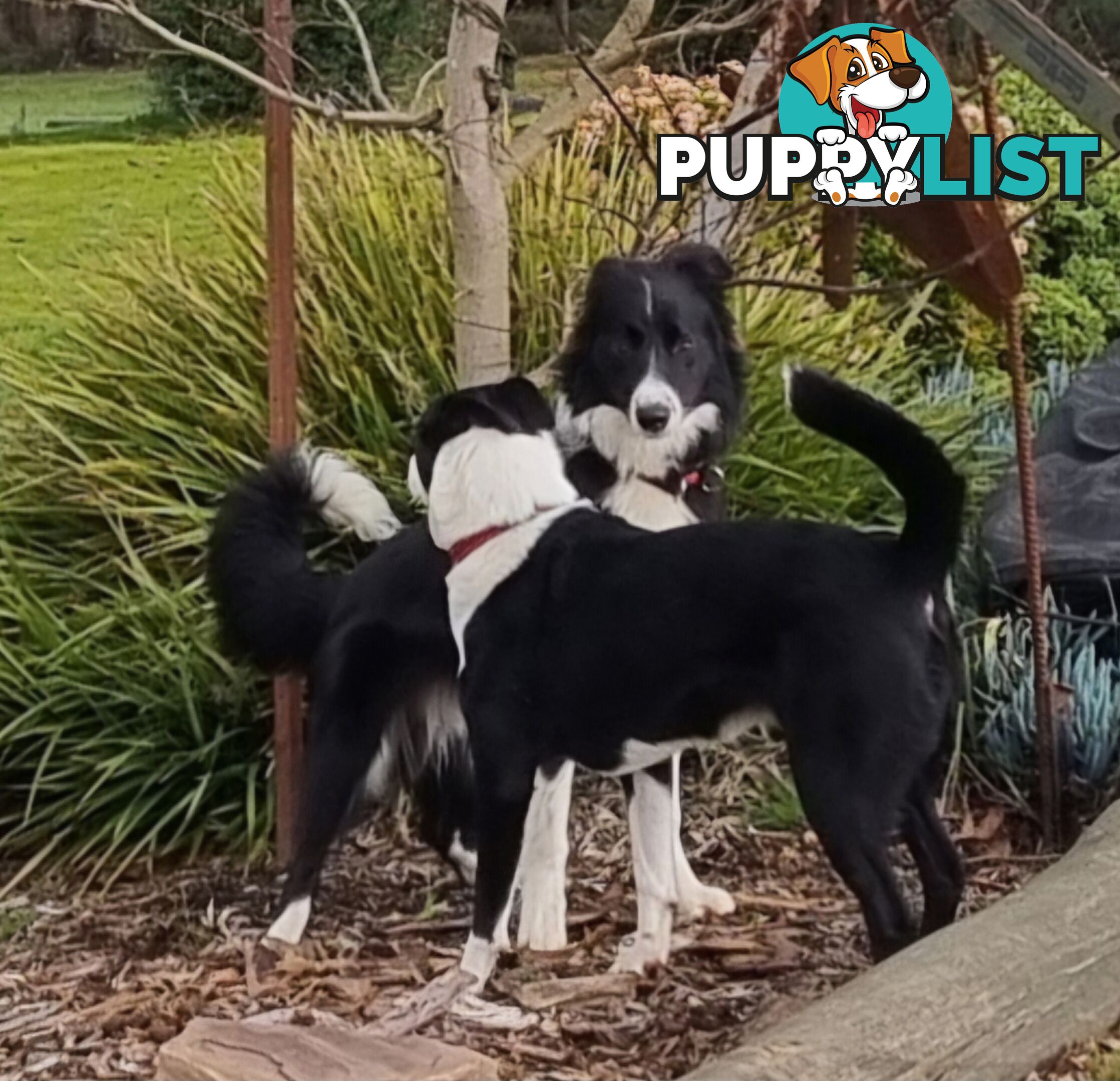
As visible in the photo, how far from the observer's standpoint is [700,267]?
371 cm

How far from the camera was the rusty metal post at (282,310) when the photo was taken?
13.5ft

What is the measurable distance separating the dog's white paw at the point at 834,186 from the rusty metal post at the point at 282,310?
1296 mm

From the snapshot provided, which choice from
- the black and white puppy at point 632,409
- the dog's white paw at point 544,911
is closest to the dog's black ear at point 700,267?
the black and white puppy at point 632,409

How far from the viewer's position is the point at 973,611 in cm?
526

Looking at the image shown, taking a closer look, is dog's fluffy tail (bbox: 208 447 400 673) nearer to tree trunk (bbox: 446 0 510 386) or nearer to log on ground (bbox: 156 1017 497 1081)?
tree trunk (bbox: 446 0 510 386)

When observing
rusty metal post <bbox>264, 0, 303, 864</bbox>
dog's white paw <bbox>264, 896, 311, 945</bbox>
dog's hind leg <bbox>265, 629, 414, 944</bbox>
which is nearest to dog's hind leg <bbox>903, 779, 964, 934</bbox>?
dog's hind leg <bbox>265, 629, 414, 944</bbox>

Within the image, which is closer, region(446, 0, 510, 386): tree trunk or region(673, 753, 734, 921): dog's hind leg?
region(673, 753, 734, 921): dog's hind leg

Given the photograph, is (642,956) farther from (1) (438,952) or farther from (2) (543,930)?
(1) (438,952)

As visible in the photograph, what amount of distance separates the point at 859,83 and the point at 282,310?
148 centimetres

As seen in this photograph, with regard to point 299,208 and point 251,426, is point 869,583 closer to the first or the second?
point 251,426

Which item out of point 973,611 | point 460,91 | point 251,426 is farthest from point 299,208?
point 973,611

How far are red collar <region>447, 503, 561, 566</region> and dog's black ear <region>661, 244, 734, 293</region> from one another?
0.65 m

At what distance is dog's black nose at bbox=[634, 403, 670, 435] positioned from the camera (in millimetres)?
3428

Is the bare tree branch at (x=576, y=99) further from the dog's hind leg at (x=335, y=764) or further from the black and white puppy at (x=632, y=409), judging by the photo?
the dog's hind leg at (x=335, y=764)
